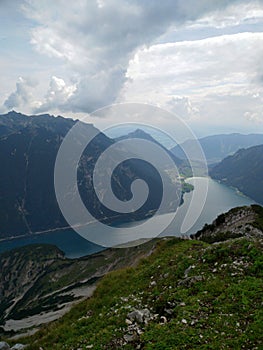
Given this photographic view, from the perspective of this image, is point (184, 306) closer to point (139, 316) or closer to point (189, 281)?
point (139, 316)

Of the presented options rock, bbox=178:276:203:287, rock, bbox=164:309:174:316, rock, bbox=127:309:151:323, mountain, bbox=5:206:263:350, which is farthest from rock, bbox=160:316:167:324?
rock, bbox=178:276:203:287

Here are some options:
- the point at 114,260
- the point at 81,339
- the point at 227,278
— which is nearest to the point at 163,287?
the point at 227,278

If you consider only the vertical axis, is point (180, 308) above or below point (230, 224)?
above

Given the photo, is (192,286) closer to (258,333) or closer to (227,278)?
(227,278)

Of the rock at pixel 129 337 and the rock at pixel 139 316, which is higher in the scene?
the rock at pixel 139 316

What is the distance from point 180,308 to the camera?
1538 cm

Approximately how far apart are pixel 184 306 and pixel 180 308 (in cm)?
26

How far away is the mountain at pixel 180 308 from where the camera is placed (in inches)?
514

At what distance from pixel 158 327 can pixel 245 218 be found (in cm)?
3711

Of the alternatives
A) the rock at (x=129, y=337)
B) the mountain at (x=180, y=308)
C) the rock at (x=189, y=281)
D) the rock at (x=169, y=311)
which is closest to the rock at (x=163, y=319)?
the mountain at (x=180, y=308)

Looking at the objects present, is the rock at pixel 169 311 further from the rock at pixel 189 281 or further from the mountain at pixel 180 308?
the rock at pixel 189 281

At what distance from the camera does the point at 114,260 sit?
616 ft

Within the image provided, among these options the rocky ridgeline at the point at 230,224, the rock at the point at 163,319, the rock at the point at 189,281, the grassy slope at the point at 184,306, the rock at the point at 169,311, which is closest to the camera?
the grassy slope at the point at 184,306

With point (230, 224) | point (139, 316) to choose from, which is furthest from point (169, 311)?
point (230, 224)
